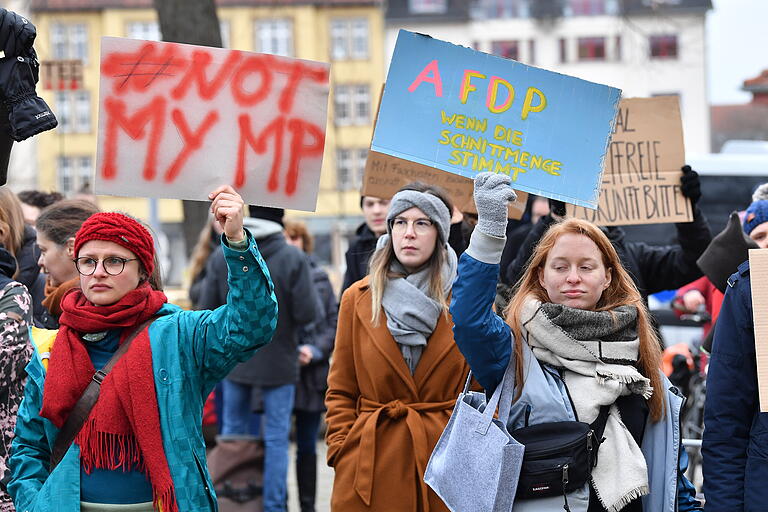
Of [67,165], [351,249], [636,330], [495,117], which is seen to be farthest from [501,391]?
[67,165]

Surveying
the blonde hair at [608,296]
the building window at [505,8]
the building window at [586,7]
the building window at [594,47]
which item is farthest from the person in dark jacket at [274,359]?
the building window at [586,7]

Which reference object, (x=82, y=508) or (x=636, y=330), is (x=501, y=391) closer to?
(x=636, y=330)

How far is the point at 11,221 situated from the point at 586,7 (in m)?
48.2

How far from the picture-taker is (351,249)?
21.8ft

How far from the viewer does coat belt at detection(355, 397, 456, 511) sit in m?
4.82

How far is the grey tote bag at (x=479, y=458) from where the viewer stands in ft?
12.1

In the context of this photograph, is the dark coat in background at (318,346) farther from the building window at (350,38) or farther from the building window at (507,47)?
the building window at (507,47)

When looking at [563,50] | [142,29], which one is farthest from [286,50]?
[563,50]

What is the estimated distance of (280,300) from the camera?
291 inches

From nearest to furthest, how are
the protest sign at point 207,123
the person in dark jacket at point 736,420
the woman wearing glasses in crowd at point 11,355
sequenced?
the person in dark jacket at point 736,420, the protest sign at point 207,123, the woman wearing glasses in crowd at point 11,355

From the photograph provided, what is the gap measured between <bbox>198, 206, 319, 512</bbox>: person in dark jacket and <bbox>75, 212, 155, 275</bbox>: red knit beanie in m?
3.23

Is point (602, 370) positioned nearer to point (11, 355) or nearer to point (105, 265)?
point (105, 265)

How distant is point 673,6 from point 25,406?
44.6 m

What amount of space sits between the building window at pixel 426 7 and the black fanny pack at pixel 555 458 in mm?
46791
